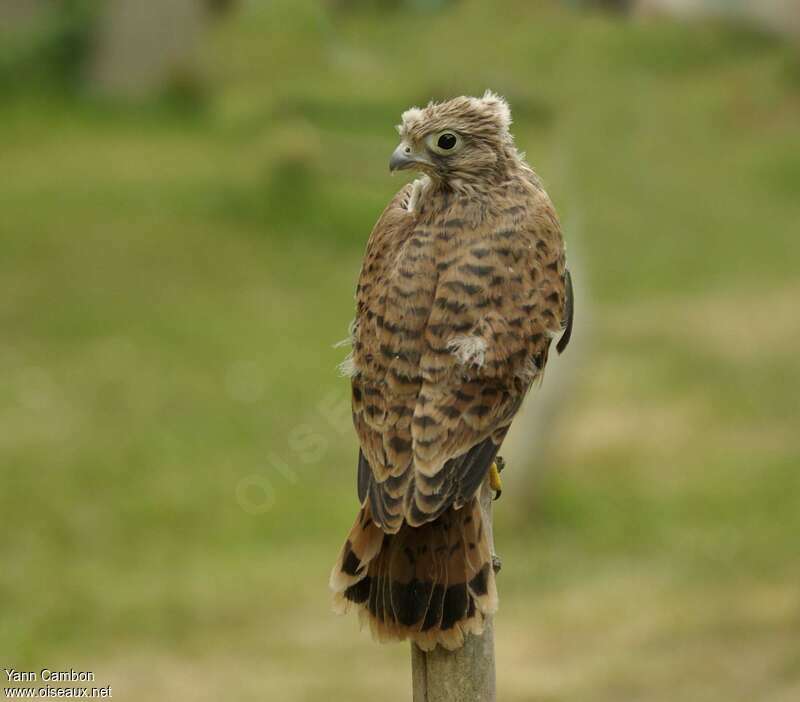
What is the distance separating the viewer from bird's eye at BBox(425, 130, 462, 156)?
3.47 metres

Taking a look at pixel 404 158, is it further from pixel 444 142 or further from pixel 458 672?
pixel 458 672

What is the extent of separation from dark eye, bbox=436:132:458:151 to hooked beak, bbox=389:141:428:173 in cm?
7

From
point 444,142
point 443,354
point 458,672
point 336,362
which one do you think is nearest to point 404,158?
point 444,142

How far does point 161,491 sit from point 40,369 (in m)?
2.19

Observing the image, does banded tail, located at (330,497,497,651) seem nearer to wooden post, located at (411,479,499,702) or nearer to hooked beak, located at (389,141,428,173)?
wooden post, located at (411,479,499,702)

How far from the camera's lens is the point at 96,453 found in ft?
32.2

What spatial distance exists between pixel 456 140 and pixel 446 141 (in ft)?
0.09

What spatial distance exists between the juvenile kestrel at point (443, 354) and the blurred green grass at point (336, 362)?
3774 millimetres

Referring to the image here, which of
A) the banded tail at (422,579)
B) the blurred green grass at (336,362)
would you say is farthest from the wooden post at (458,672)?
the blurred green grass at (336,362)

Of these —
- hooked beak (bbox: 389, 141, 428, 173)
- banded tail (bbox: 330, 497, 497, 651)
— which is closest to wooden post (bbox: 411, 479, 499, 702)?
banded tail (bbox: 330, 497, 497, 651)

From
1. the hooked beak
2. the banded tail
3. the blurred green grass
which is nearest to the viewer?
the banded tail

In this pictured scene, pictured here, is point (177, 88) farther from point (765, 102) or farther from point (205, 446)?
point (205, 446)

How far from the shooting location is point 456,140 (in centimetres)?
351

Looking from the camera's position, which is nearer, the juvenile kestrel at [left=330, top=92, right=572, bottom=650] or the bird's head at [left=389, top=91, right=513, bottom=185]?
the juvenile kestrel at [left=330, top=92, right=572, bottom=650]
